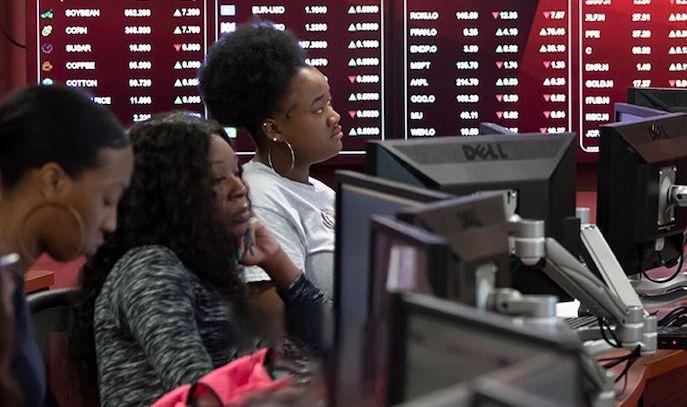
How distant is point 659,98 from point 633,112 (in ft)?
1.05

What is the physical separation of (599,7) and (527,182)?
2145mm

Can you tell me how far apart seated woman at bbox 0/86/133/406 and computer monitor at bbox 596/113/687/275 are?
1412mm

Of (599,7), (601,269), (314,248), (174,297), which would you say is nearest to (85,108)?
(174,297)

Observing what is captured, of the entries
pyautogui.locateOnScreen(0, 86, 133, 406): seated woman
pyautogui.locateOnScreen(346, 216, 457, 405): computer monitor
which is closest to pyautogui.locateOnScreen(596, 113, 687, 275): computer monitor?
pyautogui.locateOnScreen(0, 86, 133, 406): seated woman

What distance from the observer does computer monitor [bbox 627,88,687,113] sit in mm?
3471

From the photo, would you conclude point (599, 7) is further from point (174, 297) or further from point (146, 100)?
point (174, 297)

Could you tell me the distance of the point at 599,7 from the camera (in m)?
4.22

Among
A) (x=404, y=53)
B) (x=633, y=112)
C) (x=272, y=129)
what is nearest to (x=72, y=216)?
(x=272, y=129)

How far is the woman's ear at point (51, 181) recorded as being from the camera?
5.93ft

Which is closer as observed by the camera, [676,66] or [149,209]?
[149,209]

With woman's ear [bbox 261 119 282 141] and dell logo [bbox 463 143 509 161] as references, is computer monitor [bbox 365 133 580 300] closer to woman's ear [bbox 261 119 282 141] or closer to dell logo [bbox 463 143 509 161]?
dell logo [bbox 463 143 509 161]

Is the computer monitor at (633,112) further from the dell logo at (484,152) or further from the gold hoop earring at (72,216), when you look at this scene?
the gold hoop earring at (72,216)

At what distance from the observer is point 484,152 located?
2197mm

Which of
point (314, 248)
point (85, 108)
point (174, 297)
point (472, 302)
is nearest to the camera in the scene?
point (472, 302)
